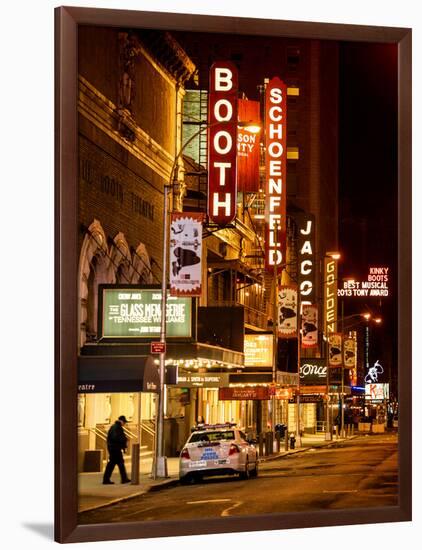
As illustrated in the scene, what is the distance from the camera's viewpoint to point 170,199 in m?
47.1

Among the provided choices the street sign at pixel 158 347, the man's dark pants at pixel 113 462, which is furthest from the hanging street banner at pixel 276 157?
the street sign at pixel 158 347

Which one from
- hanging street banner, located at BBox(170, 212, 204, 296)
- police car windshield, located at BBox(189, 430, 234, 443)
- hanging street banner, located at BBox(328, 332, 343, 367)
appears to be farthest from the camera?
hanging street banner, located at BBox(328, 332, 343, 367)

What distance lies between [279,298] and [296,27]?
3201 centimetres

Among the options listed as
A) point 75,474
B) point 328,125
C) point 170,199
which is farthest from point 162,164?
point 328,125

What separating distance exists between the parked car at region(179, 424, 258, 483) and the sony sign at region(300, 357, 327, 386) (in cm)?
3380

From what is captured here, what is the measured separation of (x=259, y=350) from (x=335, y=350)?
26.4 m

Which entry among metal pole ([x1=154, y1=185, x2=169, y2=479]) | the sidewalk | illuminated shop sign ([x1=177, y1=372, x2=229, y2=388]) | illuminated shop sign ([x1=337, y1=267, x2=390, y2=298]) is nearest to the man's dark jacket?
the sidewalk

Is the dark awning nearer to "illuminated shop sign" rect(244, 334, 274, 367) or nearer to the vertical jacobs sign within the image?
the vertical jacobs sign

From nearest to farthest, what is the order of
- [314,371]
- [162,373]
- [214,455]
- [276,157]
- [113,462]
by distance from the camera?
[113,462], [162,373], [214,455], [276,157], [314,371]

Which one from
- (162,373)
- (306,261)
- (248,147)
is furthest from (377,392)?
(162,373)

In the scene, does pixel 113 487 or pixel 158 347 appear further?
pixel 113 487

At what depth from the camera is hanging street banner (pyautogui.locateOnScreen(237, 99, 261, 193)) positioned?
44062mm

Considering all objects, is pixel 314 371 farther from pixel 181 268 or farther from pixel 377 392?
pixel 181 268

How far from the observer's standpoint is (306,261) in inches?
2498
